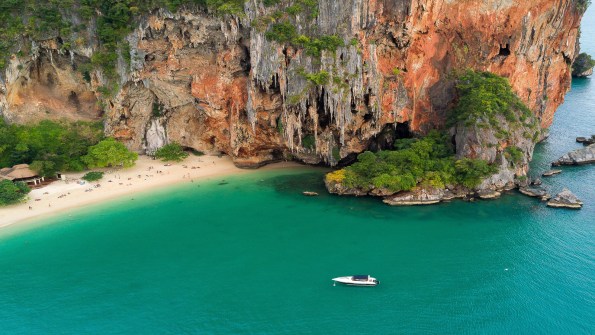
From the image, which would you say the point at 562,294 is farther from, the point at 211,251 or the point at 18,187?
the point at 18,187

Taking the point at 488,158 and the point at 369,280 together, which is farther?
the point at 488,158

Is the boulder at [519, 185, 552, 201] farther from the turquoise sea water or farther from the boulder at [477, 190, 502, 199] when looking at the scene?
the boulder at [477, 190, 502, 199]

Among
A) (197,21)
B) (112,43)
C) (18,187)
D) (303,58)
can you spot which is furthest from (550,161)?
(18,187)

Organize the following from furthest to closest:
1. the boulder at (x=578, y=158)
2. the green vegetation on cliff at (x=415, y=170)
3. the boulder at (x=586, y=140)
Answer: the boulder at (x=586, y=140) < the boulder at (x=578, y=158) < the green vegetation on cliff at (x=415, y=170)

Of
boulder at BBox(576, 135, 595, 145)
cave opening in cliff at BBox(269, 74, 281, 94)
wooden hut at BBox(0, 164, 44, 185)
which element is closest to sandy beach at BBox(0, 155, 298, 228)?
wooden hut at BBox(0, 164, 44, 185)

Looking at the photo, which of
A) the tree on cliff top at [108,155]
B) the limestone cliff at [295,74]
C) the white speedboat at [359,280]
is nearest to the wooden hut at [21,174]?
the tree on cliff top at [108,155]

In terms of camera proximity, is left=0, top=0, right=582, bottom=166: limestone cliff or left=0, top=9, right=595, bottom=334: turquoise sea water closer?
left=0, top=9, right=595, bottom=334: turquoise sea water

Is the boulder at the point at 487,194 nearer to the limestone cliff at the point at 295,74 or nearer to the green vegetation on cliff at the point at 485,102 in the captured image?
the green vegetation on cliff at the point at 485,102
